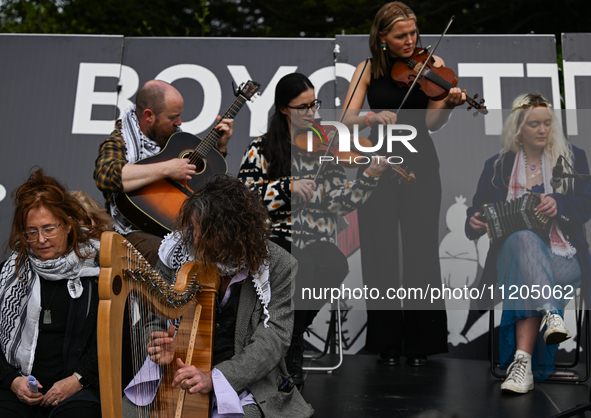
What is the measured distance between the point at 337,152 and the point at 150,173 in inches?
33.8

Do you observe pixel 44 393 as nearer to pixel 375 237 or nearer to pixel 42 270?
pixel 42 270

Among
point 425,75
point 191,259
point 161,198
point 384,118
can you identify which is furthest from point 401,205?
point 191,259

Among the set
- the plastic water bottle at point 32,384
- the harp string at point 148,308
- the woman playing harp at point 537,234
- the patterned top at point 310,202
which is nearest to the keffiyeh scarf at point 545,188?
A: the woman playing harp at point 537,234

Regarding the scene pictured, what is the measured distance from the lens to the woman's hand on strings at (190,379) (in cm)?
169

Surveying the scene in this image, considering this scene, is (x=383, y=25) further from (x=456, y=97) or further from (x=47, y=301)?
(x=47, y=301)

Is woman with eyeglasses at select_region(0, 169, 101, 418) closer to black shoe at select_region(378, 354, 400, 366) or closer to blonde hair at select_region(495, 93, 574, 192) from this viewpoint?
black shoe at select_region(378, 354, 400, 366)

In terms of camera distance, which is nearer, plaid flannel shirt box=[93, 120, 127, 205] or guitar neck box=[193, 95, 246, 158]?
Answer: plaid flannel shirt box=[93, 120, 127, 205]

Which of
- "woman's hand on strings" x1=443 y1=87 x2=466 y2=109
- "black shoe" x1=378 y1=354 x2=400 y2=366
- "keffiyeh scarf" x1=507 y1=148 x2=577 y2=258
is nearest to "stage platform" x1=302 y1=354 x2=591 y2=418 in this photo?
"black shoe" x1=378 y1=354 x2=400 y2=366

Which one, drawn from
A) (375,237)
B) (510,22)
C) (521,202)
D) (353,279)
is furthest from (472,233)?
(510,22)

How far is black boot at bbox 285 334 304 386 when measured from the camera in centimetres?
270

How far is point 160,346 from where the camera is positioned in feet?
5.62

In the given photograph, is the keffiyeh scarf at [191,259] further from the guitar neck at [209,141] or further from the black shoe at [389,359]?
the black shoe at [389,359]

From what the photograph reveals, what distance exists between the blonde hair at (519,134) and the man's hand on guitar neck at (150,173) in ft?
4.76

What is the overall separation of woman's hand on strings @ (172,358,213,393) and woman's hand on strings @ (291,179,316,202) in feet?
3.77
